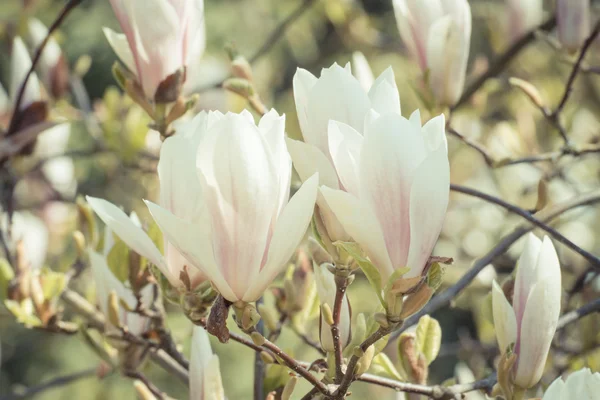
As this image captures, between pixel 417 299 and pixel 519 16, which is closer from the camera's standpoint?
pixel 417 299

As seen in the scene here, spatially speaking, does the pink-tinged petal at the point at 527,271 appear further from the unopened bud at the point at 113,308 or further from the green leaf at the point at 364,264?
the unopened bud at the point at 113,308

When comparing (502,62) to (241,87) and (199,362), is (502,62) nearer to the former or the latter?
Result: (241,87)

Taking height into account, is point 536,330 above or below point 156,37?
below

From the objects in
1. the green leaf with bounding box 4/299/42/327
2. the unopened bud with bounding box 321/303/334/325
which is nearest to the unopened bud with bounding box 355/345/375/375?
the unopened bud with bounding box 321/303/334/325

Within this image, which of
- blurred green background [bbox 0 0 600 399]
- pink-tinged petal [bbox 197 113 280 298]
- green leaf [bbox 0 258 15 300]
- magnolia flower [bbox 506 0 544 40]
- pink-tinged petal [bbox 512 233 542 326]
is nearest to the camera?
pink-tinged petal [bbox 197 113 280 298]

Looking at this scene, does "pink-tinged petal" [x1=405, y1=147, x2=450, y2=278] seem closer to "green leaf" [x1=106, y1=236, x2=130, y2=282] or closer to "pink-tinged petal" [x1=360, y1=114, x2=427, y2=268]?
"pink-tinged petal" [x1=360, y1=114, x2=427, y2=268]

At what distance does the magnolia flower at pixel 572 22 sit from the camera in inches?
32.5

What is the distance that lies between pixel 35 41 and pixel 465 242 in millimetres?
935

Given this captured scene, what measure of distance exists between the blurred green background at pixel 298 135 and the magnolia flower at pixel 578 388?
153 millimetres

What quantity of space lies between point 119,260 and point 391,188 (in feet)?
1.02

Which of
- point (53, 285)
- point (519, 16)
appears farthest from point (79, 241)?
point (519, 16)

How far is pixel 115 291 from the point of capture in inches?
25.9

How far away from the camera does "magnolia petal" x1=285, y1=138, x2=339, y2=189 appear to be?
1.47 ft

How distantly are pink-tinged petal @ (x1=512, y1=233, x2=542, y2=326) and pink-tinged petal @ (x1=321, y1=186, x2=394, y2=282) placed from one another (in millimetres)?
128
